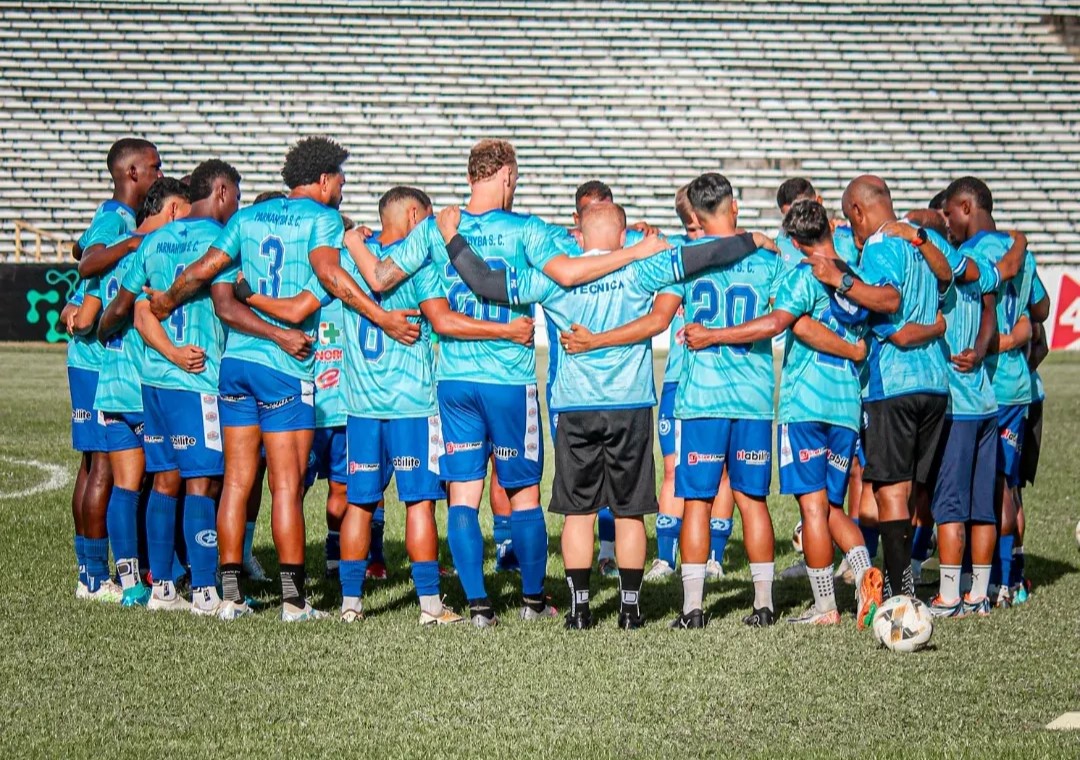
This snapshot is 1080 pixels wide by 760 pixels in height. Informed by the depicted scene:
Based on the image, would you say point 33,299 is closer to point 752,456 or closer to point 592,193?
point 592,193

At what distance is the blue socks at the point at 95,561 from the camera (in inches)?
309

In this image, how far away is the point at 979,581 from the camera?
7.61 m

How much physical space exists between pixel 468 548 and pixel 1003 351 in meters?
3.23

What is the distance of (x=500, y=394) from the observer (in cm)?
712

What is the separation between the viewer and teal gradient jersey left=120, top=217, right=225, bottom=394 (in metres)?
7.43

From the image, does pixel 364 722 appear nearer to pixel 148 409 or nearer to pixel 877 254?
pixel 148 409

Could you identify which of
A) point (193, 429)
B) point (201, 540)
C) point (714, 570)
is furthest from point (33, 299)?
point (714, 570)

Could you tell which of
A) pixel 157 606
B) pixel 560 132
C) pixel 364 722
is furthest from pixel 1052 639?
pixel 560 132

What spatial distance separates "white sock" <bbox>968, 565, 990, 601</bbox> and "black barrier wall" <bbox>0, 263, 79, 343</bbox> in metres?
20.1

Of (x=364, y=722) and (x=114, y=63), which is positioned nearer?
(x=364, y=722)

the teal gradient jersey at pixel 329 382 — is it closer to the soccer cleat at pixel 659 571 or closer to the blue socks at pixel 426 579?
the blue socks at pixel 426 579

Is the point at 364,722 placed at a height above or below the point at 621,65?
below

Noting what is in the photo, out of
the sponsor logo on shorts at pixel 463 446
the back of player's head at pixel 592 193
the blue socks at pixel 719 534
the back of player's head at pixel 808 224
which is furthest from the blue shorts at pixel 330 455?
the back of player's head at pixel 808 224

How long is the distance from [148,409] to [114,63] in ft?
92.2
